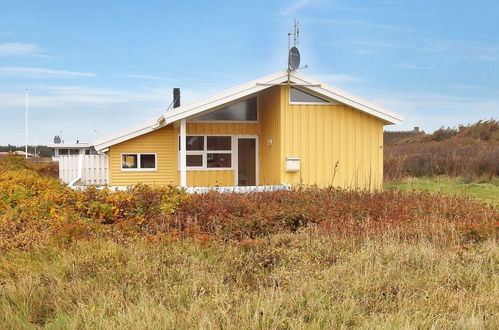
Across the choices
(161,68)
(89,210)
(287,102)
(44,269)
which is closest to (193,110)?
(287,102)

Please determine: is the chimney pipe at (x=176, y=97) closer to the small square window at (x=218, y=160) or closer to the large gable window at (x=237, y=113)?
the large gable window at (x=237, y=113)

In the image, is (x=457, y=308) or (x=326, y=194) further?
(x=326, y=194)

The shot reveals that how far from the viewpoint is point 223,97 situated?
14164 millimetres

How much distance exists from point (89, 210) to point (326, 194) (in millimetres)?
5476

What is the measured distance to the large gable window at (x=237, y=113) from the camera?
16109 mm

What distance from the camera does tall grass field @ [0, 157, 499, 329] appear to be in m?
4.34

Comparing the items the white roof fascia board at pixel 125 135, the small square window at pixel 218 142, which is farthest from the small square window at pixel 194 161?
the white roof fascia board at pixel 125 135

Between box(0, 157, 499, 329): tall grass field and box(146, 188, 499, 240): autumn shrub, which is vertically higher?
box(146, 188, 499, 240): autumn shrub

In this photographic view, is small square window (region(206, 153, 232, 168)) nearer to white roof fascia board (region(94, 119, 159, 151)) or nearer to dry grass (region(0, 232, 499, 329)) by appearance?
white roof fascia board (region(94, 119, 159, 151))

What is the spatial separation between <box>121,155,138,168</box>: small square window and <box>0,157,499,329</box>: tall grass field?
693 cm

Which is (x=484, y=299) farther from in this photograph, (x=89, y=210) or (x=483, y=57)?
(x=483, y=57)

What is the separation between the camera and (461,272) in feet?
18.2

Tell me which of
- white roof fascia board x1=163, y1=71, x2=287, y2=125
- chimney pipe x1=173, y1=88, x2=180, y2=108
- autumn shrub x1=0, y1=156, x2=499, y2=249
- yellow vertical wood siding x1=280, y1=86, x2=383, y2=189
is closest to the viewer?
autumn shrub x1=0, y1=156, x2=499, y2=249

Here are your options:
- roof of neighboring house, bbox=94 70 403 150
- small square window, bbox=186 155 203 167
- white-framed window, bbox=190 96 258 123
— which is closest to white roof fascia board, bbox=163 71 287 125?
roof of neighboring house, bbox=94 70 403 150
